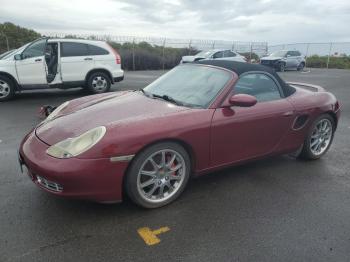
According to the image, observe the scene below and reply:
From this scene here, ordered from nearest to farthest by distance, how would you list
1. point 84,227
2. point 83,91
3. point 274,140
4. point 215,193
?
1. point 84,227
2. point 215,193
3. point 274,140
4. point 83,91

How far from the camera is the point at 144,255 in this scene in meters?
2.50

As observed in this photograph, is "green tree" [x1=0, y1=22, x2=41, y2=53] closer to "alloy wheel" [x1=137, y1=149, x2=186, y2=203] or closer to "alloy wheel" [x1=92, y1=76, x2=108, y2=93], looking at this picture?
"alloy wheel" [x1=92, y1=76, x2=108, y2=93]

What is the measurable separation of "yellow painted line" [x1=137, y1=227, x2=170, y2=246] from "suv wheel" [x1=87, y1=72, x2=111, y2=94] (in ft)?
25.1

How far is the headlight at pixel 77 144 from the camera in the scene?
2.77 meters

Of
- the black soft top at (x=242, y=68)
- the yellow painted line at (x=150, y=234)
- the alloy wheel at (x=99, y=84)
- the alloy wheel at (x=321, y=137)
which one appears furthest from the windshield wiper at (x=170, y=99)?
the alloy wheel at (x=99, y=84)

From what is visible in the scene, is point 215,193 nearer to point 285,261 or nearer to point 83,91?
point 285,261

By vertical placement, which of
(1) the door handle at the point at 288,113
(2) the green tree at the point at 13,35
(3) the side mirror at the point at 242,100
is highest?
(2) the green tree at the point at 13,35

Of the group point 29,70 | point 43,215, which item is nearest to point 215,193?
point 43,215

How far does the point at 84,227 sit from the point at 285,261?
1.68 metres

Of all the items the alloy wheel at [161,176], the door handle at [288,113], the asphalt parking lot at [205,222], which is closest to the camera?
the asphalt parking lot at [205,222]

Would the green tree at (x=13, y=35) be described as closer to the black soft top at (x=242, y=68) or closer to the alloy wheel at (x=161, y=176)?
the black soft top at (x=242, y=68)

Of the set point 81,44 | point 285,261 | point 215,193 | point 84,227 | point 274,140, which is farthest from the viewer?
point 81,44

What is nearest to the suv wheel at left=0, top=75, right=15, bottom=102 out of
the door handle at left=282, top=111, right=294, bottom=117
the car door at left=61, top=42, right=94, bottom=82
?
the car door at left=61, top=42, right=94, bottom=82

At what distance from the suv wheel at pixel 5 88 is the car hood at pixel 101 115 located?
5.83 meters
